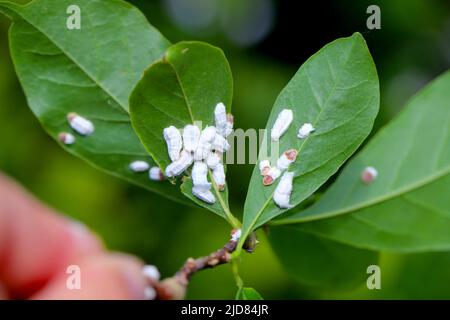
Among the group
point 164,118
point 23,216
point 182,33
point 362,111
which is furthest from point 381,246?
point 182,33

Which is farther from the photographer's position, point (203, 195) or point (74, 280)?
point (74, 280)

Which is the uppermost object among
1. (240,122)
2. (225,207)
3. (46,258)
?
(225,207)

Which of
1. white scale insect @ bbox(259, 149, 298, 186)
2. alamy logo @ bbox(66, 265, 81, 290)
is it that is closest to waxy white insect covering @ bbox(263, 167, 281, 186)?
white scale insect @ bbox(259, 149, 298, 186)

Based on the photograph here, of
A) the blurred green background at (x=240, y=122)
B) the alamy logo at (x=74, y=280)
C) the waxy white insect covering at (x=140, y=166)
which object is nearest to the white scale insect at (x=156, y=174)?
the waxy white insect covering at (x=140, y=166)

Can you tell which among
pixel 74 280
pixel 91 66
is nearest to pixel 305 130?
pixel 91 66

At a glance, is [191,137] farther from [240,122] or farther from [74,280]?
[240,122]

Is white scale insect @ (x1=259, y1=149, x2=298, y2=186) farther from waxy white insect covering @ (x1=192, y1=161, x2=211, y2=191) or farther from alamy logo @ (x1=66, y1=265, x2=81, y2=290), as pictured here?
alamy logo @ (x1=66, y1=265, x2=81, y2=290)

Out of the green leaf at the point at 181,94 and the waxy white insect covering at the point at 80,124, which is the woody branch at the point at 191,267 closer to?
the green leaf at the point at 181,94
